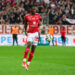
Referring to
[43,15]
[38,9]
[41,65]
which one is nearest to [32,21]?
[41,65]

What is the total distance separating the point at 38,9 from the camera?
3616cm

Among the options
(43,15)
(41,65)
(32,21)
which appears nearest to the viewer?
(32,21)

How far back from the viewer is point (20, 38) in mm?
36031

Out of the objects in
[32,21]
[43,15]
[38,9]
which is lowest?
[43,15]

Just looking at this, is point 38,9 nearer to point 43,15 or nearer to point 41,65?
point 43,15

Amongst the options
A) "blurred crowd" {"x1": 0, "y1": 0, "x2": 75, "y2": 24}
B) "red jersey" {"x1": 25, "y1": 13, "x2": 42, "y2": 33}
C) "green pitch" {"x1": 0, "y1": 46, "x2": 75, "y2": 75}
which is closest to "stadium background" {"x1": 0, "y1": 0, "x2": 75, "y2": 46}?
"blurred crowd" {"x1": 0, "y1": 0, "x2": 75, "y2": 24}

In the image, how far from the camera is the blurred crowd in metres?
35.1

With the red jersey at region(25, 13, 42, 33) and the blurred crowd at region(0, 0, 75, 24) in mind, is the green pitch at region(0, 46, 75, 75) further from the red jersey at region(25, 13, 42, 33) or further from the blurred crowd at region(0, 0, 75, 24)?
the blurred crowd at region(0, 0, 75, 24)

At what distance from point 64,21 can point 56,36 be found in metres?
1.75

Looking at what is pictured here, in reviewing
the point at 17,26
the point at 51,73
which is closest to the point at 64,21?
the point at 17,26

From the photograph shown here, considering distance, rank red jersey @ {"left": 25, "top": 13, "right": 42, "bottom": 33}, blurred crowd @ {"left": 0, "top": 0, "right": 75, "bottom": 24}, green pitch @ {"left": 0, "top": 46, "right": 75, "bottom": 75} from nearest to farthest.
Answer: green pitch @ {"left": 0, "top": 46, "right": 75, "bottom": 75} < red jersey @ {"left": 25, "top": 13, "right": 42, "bottom": 33} < blurred crowd @ {"left": 0, "top": 0, "right": 75, "bottom": 24}

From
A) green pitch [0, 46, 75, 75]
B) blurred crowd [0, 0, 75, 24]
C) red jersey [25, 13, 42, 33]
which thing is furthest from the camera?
blurred crowd [0, 0, 75, 24]

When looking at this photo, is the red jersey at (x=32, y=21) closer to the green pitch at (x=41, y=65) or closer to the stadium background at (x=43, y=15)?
the green pitch at (x=41, y=65)

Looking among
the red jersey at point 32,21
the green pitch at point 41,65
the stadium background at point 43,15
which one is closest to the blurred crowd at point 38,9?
the stadium background at point 43,15
